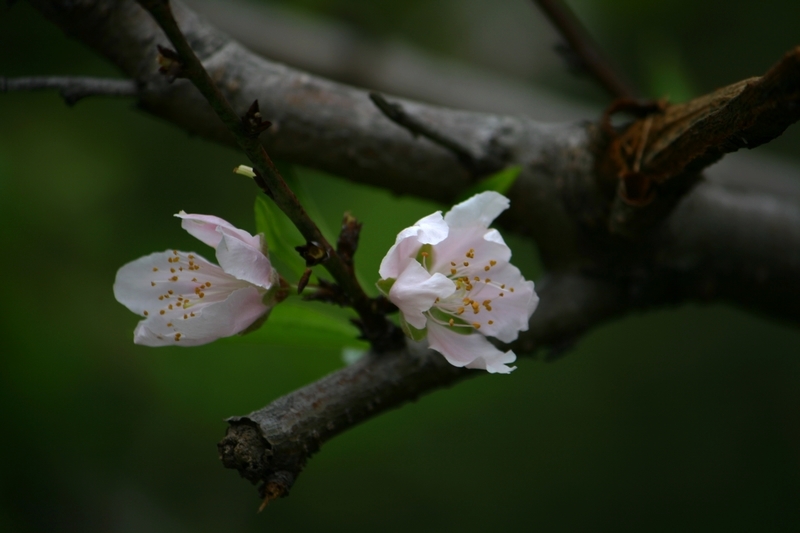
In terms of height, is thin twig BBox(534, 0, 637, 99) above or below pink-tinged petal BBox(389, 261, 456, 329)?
above

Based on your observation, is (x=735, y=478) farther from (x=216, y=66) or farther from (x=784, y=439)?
(x=216, y=66)

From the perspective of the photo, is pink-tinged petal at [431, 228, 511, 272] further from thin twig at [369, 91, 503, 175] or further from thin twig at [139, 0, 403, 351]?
thin twig at [369, 91, 503, 175]

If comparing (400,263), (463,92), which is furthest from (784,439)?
(400,263)

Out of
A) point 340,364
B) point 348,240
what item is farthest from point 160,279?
point 340,364

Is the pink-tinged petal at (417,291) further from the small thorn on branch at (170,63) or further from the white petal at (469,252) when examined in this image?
the small thorn on branch at (170,63)

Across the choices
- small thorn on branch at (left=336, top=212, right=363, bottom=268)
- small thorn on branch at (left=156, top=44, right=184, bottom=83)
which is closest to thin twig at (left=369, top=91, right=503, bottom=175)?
small thorn on branch at (left=336, top=212, right=363, bottom=268)

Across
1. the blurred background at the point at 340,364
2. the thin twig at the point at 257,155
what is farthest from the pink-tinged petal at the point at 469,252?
the blurred background at the point at 340,364

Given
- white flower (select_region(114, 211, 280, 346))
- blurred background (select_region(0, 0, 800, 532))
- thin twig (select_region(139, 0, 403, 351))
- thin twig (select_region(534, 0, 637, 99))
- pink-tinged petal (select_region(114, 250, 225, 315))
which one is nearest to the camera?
thin twig (select_region(139, 0, 403, 351))
